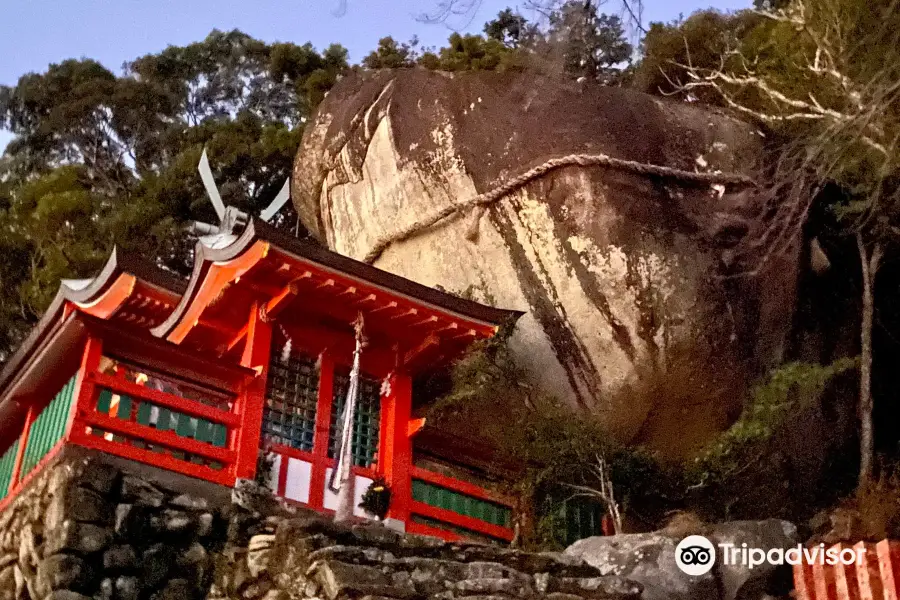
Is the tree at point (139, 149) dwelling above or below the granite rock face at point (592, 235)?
above

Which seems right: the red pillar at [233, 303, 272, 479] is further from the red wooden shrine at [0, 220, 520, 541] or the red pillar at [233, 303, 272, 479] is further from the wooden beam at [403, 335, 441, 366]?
the wooden beam at [403, 335, 441, 366]

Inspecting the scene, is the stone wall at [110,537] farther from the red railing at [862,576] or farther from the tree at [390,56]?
the tree at [390,56]

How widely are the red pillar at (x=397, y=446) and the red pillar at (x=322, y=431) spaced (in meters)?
0.63

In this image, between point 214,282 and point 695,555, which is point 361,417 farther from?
point 695,555

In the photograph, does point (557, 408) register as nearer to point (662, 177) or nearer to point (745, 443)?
point (745, 443)

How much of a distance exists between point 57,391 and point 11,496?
3.84 feet

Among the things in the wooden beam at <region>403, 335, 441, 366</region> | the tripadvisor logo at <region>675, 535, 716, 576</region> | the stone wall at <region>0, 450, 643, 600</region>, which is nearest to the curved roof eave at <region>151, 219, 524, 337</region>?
the wooden beam at <region>403, 335, 441, 366</region>

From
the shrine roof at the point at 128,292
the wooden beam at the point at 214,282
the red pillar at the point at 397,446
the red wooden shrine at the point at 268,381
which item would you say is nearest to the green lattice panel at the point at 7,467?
the red wooden shrine at the point at 268,381

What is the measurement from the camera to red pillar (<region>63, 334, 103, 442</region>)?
7.43 m

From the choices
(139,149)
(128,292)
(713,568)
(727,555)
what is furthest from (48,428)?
(139,149)

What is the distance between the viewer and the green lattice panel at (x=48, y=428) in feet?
26.2

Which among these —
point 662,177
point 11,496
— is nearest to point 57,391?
point 11,496

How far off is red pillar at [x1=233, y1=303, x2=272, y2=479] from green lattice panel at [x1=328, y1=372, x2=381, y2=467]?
91 cm

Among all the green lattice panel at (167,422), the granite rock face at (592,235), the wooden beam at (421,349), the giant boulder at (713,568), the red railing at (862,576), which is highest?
the granite rock face at (592,235)
